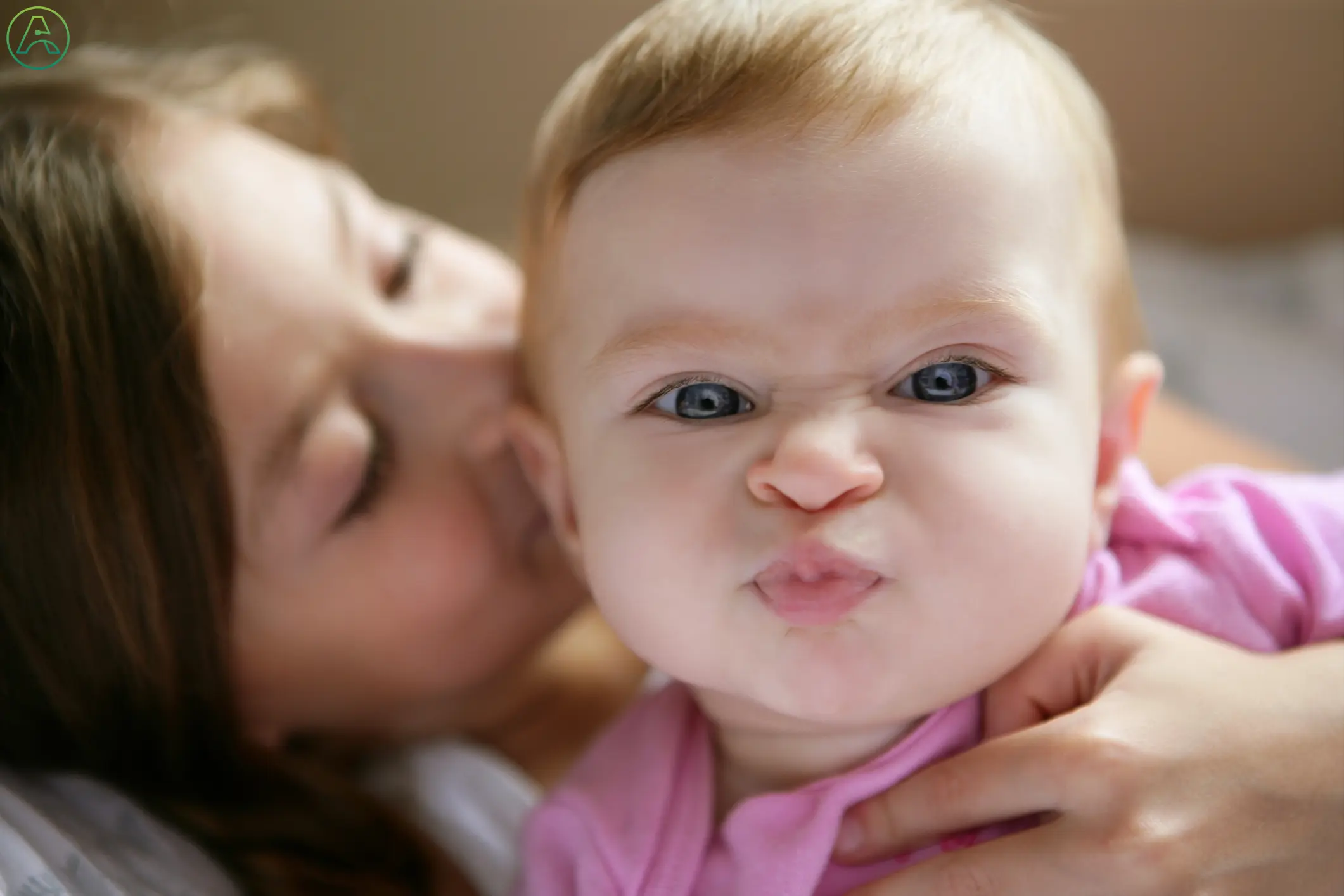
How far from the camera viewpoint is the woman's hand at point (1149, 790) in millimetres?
674

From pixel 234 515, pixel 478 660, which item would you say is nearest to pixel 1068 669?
pixel 478 660

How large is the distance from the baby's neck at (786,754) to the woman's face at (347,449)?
282 mm

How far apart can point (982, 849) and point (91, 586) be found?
680mm

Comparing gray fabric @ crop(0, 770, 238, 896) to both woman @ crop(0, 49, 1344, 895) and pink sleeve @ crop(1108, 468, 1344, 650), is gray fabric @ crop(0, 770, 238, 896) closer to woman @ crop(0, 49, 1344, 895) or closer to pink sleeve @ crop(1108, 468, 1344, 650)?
woman @ crop(0, 49, 1344, 895)

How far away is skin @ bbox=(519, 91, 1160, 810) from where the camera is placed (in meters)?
0.65

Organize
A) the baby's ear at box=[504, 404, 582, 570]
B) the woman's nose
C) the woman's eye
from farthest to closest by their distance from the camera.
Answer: the woman's eye → the baby's ear at box=[504, 404, 582, 570] → the woman's nose

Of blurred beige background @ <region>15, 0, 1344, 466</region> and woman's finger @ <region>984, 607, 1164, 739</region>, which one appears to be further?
blurred beige background @ <region>15, 0, 1344, 466</region>

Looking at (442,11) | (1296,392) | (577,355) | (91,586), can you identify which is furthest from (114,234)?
(1296,392)

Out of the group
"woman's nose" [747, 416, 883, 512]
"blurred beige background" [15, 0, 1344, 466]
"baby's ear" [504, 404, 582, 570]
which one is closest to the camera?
"woman's nose" [747, 416, 883, 512]

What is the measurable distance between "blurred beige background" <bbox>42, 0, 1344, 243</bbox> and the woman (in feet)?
2.22

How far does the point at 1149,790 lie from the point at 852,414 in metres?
0.28

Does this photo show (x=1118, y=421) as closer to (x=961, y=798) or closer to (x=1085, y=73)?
(x=961, y=798)

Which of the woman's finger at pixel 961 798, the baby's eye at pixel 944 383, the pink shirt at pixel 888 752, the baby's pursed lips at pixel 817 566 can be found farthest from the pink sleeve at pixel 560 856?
the baby's eye at pixel 944 383

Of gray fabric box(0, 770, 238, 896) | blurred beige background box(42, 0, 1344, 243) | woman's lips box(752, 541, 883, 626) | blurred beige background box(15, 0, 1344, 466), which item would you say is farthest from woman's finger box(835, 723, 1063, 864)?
blurred beige background box(42, 0, 1344, 243)
